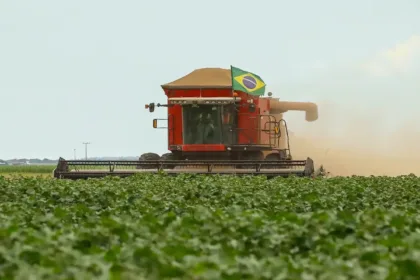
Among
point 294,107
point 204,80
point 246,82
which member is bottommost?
point 294,107

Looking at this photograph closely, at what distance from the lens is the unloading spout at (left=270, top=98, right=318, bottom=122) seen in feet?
107

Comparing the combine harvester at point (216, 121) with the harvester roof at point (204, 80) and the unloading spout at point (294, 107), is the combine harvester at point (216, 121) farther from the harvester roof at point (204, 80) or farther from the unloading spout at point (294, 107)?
the unloading spout at point (294, 107)

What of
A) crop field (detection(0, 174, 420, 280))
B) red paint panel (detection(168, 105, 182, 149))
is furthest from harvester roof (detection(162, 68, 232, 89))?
crop field (detection(0, 174, 420, 280))

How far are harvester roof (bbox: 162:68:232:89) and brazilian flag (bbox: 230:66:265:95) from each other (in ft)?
1.56

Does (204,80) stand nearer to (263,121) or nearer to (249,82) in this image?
(249,82)

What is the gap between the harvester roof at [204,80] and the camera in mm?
28656

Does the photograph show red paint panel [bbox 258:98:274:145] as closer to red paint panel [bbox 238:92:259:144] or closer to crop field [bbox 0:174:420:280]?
red paint panel [bbox 238:92:259:144]

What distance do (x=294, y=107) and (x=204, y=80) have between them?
23.1ft

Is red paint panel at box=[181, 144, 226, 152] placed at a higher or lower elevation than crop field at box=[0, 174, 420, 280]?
higher

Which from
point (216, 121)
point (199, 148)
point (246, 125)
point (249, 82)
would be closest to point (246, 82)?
point (249, 82)

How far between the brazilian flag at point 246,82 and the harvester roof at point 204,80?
0.48 m

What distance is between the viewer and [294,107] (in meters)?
35.2

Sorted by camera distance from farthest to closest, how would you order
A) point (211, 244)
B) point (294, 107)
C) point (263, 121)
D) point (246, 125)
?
point (294, 107)
point (263, 121)
point (246, 125)
point (211, 244)

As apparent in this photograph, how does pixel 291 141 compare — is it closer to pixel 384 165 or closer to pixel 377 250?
pixel 384 165
